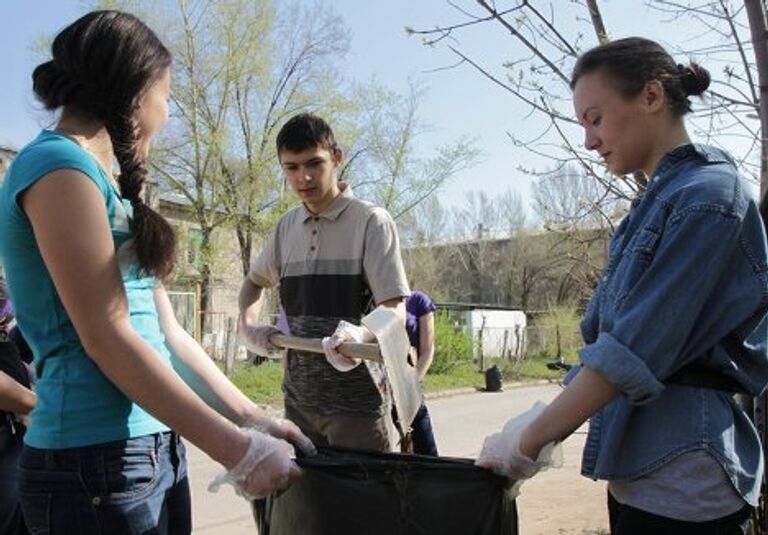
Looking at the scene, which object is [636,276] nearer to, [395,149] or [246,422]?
[246,422]

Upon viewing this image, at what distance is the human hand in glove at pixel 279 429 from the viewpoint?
195cm

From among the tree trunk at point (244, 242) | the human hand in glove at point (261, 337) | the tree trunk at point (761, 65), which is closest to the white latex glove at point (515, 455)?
the tree trunk at point (761, 65)

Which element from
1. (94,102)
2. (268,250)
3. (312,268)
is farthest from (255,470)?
(268,250)

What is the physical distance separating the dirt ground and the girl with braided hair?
3.12 metres

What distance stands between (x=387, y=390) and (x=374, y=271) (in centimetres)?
44

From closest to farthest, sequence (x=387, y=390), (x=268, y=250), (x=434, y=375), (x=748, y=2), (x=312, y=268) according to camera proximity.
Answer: (x=748, y=2) → (x=387, y=390) → (x=312, y=268) → (x=268, y=250) → (x=434, y=375)

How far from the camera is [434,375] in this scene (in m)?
17.5

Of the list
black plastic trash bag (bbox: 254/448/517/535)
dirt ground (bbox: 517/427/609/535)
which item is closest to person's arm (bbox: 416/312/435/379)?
dirt ground (bbox: 517/427/609/535)

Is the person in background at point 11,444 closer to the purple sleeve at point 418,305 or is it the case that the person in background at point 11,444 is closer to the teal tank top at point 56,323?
the teal tank top at point 56,323

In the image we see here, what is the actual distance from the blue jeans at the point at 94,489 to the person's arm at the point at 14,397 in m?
1.19

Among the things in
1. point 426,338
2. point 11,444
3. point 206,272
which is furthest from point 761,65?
point 206,272

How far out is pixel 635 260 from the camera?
1.50m

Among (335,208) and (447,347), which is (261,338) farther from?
(447,347)

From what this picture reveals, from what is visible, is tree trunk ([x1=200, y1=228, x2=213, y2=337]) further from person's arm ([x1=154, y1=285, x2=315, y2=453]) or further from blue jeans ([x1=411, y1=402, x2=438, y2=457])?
person's arm ([x1=154, y1=285, x2=315, y2=453])
